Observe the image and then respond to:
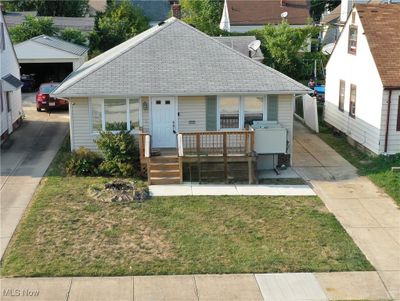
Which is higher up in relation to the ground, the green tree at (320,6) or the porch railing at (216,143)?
the green tree at (320,6)

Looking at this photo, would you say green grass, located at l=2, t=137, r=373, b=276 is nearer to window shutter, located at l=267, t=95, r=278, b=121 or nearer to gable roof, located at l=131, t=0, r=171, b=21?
window shutter, located at l=267, t=95, r=278, b=121

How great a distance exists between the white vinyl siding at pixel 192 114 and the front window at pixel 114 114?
1.60m

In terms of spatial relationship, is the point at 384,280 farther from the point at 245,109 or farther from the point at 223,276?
the point at 245,109

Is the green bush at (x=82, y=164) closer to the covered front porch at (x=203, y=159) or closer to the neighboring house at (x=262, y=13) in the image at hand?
the covered front porch at (x=203, y=159)

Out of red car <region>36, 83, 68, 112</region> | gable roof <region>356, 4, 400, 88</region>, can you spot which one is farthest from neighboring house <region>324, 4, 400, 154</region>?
red car <region>36, 83, 68, 112</region>

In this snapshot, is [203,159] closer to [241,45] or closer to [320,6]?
[241,45]

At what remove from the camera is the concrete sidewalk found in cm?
1174

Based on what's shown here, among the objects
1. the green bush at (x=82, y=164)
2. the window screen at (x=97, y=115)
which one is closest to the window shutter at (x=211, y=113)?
the window screen at (x=97, y=115)

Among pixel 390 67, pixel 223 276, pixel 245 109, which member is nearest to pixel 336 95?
pixel 390 67

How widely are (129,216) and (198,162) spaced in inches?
163

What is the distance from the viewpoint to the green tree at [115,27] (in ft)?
153

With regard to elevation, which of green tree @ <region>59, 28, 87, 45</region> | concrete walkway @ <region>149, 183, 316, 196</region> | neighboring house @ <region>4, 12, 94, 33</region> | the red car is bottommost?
concrete walkway @ <region>149, 183, 316, 196</region>

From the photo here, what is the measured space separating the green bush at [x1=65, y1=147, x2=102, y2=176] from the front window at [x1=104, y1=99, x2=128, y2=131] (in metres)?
1.25

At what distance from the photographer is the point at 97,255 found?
13.5 meters
